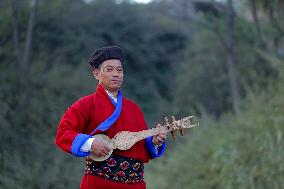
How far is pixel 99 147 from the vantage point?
4004mm

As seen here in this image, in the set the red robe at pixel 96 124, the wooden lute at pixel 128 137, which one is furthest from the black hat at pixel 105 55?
the wooden lute at pixel 128 137

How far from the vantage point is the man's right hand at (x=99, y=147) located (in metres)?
4.00

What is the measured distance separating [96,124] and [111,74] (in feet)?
1.11

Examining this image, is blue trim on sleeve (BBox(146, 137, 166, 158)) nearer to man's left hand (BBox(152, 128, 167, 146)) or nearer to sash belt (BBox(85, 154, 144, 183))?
man's left hand (BBox(152, 128, 167, 146))

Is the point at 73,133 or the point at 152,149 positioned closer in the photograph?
the point at 73,133

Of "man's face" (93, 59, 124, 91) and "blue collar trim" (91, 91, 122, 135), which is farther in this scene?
"man's face" (93, 59, 124, 91)

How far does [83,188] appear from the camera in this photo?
13.9 ft

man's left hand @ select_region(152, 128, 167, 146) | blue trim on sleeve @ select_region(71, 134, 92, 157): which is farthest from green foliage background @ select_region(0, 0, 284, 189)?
blue trim on sleeve @ select_region(71, 134, 92, 157)

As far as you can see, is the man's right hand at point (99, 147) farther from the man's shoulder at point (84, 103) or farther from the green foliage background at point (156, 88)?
the green foliage background at point (156, 88)

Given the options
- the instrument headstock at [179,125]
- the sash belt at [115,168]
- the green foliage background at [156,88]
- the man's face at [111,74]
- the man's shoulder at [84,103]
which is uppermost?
the green foliage background at [156,88]

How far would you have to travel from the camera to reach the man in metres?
4.06

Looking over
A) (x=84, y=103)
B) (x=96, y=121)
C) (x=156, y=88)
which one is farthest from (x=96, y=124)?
(x=156, y=88)

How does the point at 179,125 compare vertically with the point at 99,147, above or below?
above

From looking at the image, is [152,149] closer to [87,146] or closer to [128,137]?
[128,137]
